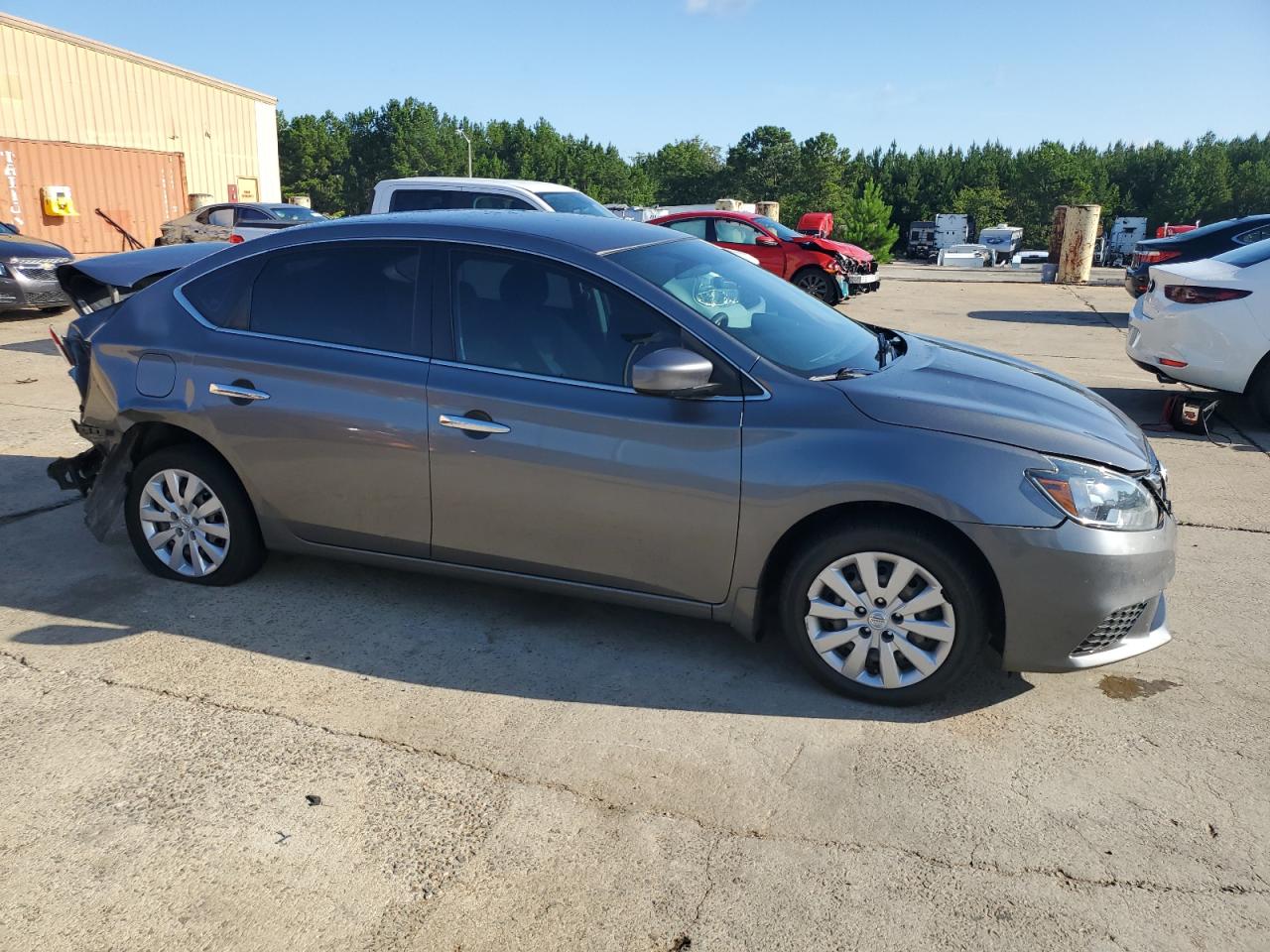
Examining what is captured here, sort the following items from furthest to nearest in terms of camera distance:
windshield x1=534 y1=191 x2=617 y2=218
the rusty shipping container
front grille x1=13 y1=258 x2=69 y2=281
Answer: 1. the rusty shipping container
2. front grille x1=13 y1=258 x2=69 y2=281
3. windshield x1=534 y1=191 x2=617 y2=218

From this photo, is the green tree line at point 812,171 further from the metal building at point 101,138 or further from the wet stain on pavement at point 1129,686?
the wet stain on pavement at point 1129,686

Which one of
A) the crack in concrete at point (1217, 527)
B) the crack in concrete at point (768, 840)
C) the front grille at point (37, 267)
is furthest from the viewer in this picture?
the front grille at point (37, 267)

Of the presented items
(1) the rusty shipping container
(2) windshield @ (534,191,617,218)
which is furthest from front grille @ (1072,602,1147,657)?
(1) the rusty shipping container

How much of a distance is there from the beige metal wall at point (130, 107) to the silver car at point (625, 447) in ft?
82.3

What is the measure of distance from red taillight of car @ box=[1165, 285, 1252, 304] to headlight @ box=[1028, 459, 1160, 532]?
4.84 meters

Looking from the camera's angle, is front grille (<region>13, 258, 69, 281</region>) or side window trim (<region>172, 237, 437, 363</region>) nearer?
side window trim (<region>172, 237, 437, 363</region>)

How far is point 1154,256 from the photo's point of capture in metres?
14.0

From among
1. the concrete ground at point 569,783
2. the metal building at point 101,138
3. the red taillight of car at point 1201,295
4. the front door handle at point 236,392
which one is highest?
the metal building at point 101,138

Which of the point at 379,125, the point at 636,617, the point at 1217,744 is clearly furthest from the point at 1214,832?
the point at 379,125

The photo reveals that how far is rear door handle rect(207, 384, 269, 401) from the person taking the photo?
4.02 metres

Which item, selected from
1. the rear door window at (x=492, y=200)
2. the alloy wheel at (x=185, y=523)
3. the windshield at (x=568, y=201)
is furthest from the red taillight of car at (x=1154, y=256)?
the alloy wheel at (x=185, y=523)

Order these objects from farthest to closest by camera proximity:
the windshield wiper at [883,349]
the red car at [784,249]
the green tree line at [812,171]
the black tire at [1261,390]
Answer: the green tree line at [812,171] → the red car at [784,249] → the black tire at [1261,390] → the windshield wiper at [883,349]

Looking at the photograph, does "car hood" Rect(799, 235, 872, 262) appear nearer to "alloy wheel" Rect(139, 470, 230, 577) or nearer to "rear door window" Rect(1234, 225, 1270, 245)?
"rear door window" Rect(1234, 225, 1270, 245)

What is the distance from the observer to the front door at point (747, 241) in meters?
15.5
